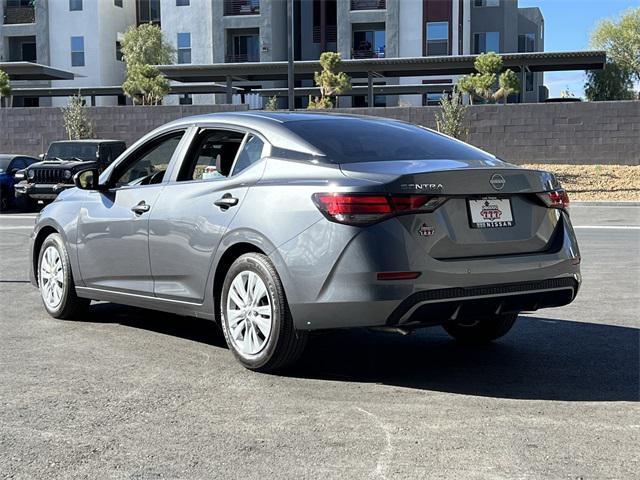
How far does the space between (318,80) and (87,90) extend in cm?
1536

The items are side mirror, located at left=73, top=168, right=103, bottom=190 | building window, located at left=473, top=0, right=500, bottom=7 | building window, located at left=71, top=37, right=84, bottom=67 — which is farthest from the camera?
building window, located at left=71, top=37, right=84, bottom=67

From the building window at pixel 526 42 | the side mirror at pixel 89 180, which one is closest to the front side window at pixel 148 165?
the side mirror at pixel 89 180

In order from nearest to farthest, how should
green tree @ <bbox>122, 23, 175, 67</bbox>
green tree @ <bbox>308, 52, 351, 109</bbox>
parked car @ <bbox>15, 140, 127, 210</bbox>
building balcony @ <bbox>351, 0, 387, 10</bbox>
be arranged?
parked car @ <bbox>15, 140, 127, 210</bbox> < green tree @ <bbox>308, 52, 351, 109</bbox> < building balcony @ <bbox>351, 0, 387, 10</bbox> < green tree @ <bbox>122, 23, 175, 67</bbox>

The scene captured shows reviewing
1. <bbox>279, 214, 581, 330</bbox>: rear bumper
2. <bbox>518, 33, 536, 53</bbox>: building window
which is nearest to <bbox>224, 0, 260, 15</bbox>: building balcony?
<bbox>518, 33, 536, 53</bbox>: building window

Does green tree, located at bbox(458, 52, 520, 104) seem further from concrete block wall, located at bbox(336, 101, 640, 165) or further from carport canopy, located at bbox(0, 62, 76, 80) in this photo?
carport canopy, located at bbox(0, 62, 76, 80)

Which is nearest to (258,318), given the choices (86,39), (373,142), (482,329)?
(373,142)

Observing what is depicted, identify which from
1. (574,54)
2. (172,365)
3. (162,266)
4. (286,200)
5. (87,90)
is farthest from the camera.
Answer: (87,90)

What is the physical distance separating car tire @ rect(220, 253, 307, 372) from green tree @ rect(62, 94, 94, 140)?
2652 centimetres

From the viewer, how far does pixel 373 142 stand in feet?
18.7

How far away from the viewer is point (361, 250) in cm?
478

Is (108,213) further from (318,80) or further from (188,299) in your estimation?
(318,80)

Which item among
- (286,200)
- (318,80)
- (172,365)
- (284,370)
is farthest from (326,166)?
(318,80)

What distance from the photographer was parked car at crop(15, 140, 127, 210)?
20.6 meters

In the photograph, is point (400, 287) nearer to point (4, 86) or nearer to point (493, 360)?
point (493, 360)
